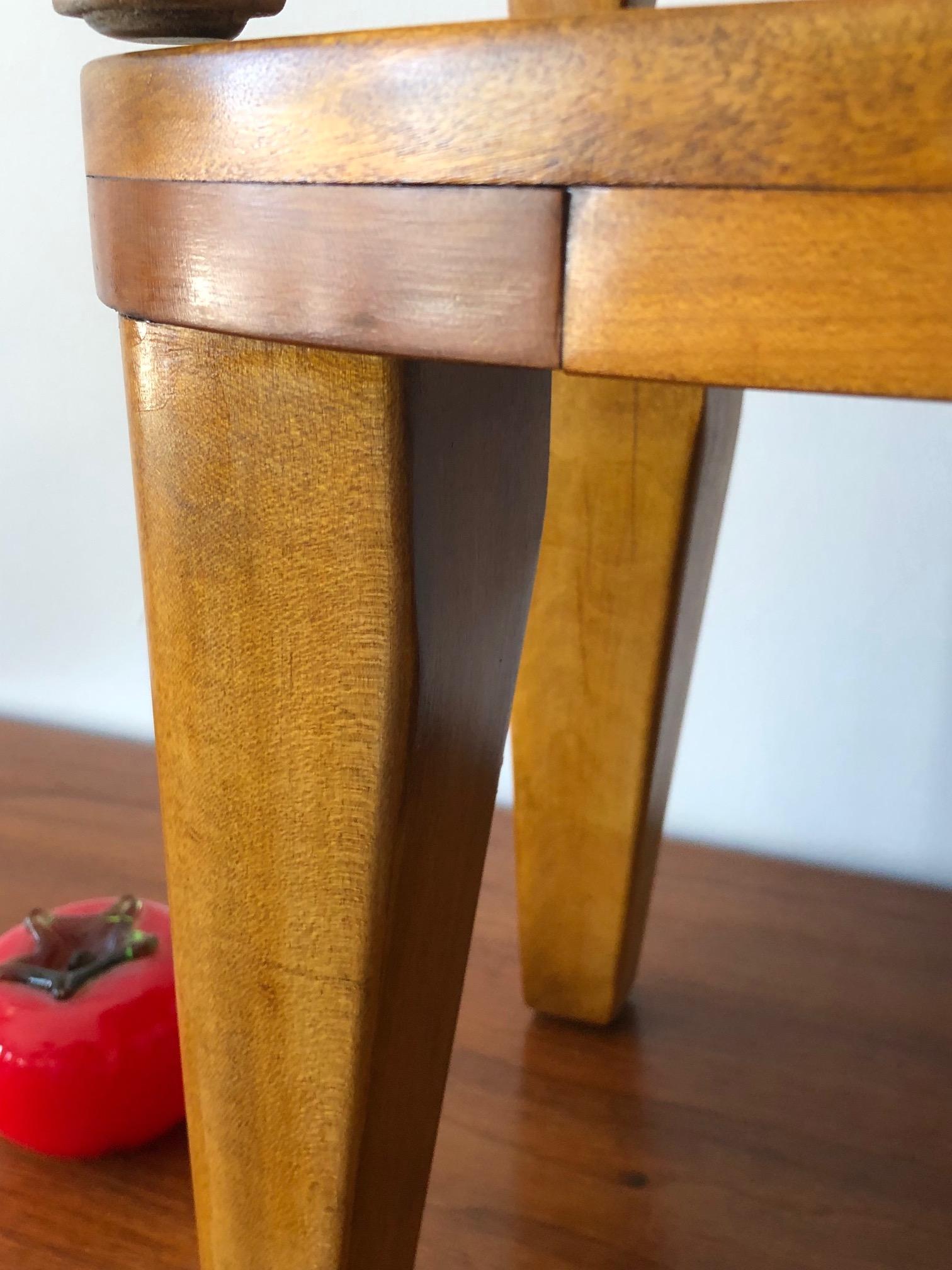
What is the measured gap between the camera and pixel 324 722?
26cm

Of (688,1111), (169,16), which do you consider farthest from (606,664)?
(169,16)

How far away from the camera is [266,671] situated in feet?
Answer: 0.88

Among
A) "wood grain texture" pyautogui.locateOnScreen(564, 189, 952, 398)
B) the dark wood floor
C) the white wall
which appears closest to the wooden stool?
"wood grain texture" pyautogui.locateOnScreen(564, 189, 952, 398)

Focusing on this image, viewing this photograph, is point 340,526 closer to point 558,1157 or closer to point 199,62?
point 199,62

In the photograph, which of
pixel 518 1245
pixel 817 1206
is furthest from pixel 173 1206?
pixel 817 1206

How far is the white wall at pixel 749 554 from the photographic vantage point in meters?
0.64

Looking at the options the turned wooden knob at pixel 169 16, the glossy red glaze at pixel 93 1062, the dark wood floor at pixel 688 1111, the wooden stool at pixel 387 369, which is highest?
the turned wooden knob at pixel 169 16

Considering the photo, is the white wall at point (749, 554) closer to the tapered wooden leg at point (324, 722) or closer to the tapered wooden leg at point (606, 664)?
the tapered wooden leg at point (606, 664)

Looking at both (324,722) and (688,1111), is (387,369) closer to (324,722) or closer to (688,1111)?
(324,722)

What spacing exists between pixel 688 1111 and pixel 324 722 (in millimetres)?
311

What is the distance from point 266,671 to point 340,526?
4 centimetres

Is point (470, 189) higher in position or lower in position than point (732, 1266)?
higher

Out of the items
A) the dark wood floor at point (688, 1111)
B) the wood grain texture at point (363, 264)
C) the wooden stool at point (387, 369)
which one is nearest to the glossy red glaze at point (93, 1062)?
the dark wood floor at point (688, 1111)

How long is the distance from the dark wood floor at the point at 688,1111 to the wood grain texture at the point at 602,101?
0.36m
